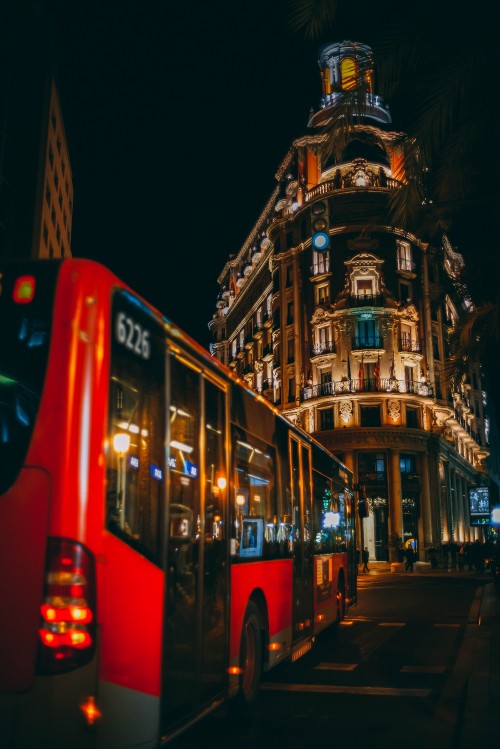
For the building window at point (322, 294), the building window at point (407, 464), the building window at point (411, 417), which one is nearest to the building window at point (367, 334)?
the building window at point (322, 294)

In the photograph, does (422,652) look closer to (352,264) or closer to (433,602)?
(433,602)

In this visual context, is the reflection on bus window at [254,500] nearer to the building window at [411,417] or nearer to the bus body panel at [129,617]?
the bus body panel at [129,617]

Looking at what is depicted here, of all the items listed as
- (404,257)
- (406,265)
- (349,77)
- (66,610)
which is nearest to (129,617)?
(66,610)

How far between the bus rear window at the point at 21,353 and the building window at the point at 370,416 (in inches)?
1860

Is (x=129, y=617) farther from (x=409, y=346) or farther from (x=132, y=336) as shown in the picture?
(x=409, y=346)

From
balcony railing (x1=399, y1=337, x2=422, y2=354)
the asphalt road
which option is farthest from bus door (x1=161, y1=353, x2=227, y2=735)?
balcony railing (x1=399, y1=337, x2=422, y2=354)

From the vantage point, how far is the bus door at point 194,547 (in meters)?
5.19

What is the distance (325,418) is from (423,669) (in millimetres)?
42549

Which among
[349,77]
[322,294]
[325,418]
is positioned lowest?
[349,77]

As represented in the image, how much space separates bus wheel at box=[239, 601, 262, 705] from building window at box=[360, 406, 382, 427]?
43783 mm

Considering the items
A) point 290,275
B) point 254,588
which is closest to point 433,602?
point 254,588

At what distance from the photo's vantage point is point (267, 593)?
26.6 ft

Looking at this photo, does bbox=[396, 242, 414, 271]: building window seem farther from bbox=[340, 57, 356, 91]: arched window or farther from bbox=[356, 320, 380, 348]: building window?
bbox=[340, 57, 356, 91]: arched window

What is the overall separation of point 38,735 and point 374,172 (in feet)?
181
